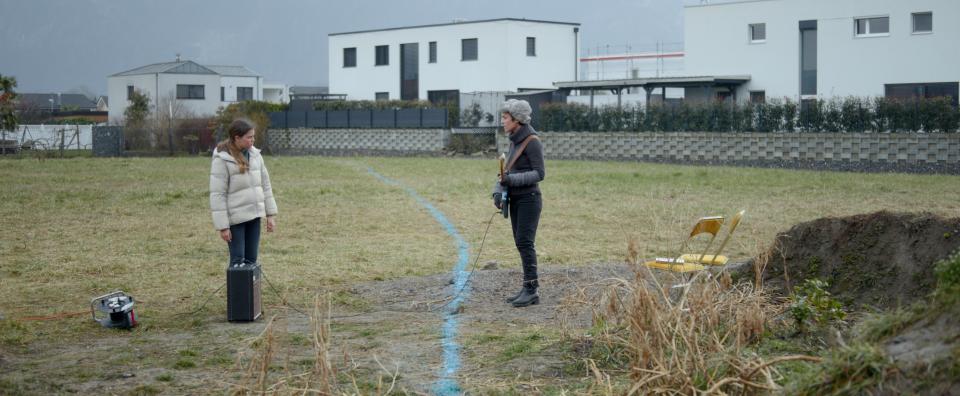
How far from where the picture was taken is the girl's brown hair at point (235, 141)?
29.1 feet

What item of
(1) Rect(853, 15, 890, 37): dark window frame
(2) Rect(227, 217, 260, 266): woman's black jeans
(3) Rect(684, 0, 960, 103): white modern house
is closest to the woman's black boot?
(2) Rect(227, 217, 260, 266): woman's black jeans

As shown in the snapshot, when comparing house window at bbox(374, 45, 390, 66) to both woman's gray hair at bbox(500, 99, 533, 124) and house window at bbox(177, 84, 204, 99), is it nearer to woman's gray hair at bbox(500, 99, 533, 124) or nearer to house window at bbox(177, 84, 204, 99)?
house window at bbox(177, 84, 204, 99)

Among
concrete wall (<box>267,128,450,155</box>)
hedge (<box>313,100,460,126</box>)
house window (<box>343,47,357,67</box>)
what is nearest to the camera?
concrete wall (<box>267,128,450,155</box>)

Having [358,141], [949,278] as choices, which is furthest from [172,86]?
[949,278]

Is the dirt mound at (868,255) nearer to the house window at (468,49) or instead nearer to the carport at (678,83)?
the carport at (678,83)

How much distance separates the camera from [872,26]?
41688 millimetres

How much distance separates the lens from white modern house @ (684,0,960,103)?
40062mm

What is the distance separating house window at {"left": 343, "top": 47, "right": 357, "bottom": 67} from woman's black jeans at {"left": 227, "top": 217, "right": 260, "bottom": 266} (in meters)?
56.2

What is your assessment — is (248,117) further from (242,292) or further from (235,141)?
(242,292)

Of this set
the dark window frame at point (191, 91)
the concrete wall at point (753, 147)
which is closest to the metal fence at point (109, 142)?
the concrete wall at point (753, 147)

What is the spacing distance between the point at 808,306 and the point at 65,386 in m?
4.33

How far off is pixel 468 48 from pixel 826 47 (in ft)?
71.5

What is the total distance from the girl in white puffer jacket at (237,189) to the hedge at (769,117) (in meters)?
26.2

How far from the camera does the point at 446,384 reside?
244 inches
